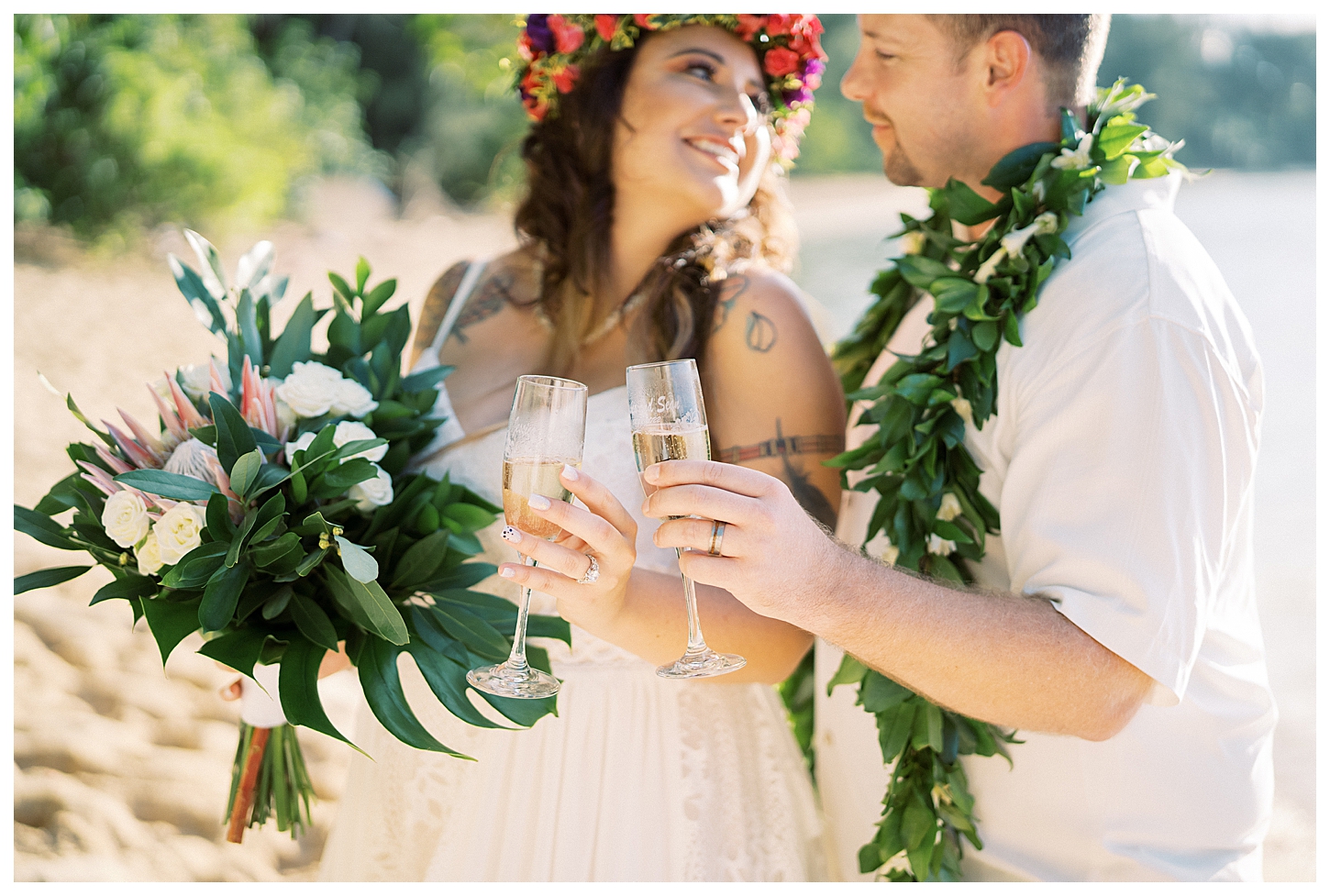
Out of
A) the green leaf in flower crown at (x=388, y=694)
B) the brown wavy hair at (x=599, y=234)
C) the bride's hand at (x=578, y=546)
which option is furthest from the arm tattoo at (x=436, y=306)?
the bride's hand at (x=578, y=546)

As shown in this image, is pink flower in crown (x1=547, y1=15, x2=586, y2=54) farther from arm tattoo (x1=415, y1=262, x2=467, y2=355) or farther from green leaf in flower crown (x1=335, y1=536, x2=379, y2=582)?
green leaf in flower crown (x1=335, y1=536, x2=379, y2=582)

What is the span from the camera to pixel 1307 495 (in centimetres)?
982

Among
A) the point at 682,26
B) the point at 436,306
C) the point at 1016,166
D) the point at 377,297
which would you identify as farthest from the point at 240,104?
the point at 1016,166

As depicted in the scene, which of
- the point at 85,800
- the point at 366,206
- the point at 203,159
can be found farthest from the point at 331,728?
the point at 366,206

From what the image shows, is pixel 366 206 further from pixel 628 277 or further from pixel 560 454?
pixel 560 454

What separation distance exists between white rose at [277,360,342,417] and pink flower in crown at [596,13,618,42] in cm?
119

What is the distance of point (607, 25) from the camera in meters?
2.51

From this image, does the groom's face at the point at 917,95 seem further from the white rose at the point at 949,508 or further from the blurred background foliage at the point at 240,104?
the blurred background foliage at the point at 240,104

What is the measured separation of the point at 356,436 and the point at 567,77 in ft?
4.31

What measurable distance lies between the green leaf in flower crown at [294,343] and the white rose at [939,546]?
1.41 m

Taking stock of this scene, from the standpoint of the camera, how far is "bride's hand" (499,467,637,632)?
1438 mm

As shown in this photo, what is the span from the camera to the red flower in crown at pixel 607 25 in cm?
250

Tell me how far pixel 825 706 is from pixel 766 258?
1.21 metres

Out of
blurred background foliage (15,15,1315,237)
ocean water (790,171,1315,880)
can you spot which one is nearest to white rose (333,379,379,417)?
ocean water (790,171,1315,880)
